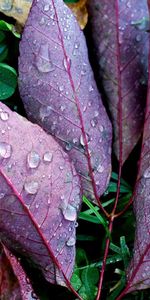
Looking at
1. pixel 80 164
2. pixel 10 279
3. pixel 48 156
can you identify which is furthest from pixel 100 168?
pixel 10 279

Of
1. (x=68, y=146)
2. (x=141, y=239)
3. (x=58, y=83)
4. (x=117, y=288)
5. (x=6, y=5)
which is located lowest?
(x=117, y=288)

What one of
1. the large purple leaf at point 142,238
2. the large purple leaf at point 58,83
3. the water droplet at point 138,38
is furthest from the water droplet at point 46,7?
the large purple leaf at point 142,238

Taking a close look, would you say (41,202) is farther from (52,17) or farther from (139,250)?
(52,17)

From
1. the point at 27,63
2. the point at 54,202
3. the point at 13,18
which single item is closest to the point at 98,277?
the point at 54,202

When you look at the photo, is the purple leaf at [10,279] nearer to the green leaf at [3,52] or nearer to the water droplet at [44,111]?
the water droplet at [44,111]

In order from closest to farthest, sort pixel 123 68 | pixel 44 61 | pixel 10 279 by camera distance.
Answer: pixel 10 279
pixel 44 61
pixel 123 68

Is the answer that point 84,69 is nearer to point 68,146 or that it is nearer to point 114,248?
point 68,146

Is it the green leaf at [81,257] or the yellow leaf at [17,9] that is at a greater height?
the yellow leaf at [17,9]
